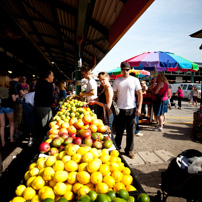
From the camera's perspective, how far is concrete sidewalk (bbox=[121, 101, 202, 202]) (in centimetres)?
275

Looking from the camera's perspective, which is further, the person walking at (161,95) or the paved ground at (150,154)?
the person walking at (161,95)

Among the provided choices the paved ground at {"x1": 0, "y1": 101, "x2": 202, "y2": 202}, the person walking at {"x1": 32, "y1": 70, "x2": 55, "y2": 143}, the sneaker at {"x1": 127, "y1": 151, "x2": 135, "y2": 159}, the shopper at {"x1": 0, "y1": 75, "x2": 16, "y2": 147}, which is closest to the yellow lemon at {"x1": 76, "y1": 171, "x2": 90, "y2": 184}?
the paved ground at {"x1": 0, "y1": 101, "x2": 202, "y2": 202}

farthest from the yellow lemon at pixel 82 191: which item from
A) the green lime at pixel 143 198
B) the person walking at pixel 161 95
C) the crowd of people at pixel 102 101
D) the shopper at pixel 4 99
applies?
the person walking at pixel 161 95

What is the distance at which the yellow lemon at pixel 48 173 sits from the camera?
1.34m

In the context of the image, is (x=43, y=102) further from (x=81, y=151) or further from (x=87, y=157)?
(x=87, y=157)

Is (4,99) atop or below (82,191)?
atop

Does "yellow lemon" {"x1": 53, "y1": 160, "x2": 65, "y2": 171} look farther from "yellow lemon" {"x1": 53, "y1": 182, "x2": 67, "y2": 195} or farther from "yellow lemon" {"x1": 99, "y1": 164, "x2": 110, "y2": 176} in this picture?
"yellow lemon" {"x1": 99, "y1": 164, "x2": 110, "y2": 176}

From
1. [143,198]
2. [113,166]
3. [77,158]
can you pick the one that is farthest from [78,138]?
[143,198]

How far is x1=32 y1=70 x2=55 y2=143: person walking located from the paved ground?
0.68m

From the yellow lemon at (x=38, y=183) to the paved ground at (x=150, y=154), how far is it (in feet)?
5.47

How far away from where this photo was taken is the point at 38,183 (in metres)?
1.26

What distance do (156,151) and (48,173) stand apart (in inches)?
131

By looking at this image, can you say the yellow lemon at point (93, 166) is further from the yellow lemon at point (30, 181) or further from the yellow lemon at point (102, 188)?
the yellow lemon at point (30, 181)

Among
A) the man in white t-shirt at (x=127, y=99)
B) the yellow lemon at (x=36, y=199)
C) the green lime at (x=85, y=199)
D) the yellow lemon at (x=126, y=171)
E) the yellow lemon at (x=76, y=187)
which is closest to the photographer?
the green lime at (x=85, y=199)
